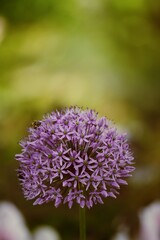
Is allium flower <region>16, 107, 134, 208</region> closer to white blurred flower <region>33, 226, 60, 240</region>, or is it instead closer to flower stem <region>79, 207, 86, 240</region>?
flower stem <region>79, 207, 86, 240</region>

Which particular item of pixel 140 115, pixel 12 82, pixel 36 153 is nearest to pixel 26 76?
pixel 12 82

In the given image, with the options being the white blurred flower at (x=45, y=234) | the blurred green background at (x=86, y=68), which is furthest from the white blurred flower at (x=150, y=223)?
the white blurred flower at (x=45, y=234)

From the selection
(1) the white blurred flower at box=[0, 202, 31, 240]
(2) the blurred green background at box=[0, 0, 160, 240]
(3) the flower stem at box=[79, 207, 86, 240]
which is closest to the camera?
(3) the flower stem at box=[79, 207, 86, 240]

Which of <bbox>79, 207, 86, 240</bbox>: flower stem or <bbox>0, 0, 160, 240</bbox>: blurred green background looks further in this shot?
<bbox>0, 0, 160, 240</bbox>: blurred green background

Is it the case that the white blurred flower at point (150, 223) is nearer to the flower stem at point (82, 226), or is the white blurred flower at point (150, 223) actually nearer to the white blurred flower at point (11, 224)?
the white blurred flower at point (11, 224)

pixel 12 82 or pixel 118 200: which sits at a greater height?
pixel 12 82

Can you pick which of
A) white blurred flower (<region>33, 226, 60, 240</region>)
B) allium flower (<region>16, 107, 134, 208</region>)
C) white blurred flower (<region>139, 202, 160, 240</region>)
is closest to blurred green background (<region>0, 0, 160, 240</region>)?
white blurred flower (<region>139, 202, 160, 240</region>)

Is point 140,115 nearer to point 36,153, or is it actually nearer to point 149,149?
point 149,149
